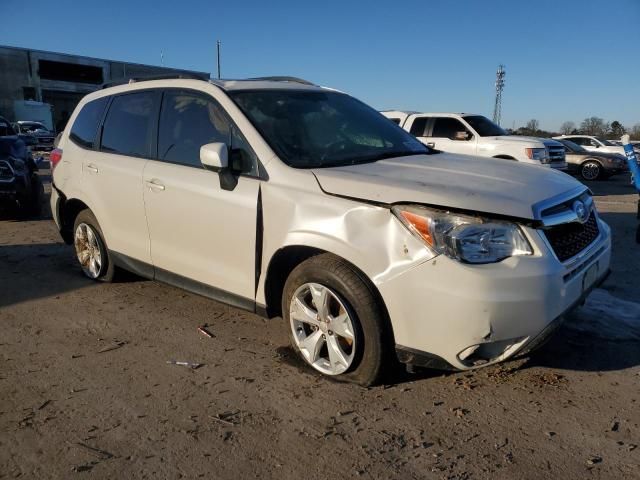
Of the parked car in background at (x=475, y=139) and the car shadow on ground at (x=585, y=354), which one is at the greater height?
the parked car in background at (x=475, y=139)

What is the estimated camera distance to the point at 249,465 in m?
2.42

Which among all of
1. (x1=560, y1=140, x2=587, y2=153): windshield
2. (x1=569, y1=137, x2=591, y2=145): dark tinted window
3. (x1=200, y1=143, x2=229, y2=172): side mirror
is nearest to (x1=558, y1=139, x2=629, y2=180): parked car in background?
(x1=560, y1=140, x2=587, y2=153): windshield

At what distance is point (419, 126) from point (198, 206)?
964 centimetres

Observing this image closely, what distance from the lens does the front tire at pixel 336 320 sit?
2.88m

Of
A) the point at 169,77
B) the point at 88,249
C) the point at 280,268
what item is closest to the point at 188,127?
the point at 169,77

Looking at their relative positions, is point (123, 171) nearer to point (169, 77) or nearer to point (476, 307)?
point (169, 77)

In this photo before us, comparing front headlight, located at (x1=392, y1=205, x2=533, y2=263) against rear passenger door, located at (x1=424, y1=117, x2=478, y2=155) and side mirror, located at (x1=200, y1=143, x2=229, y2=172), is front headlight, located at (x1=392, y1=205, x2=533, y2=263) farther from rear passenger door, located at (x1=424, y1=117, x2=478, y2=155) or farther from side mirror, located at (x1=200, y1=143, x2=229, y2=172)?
rear passenger door, located at (x1=424, y1=117, x2=478, y2=155)

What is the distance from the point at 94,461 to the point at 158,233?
197cm

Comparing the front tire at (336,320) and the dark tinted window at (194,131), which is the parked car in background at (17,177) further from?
the front tire at (336,320)

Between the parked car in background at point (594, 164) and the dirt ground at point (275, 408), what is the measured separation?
16498 mm

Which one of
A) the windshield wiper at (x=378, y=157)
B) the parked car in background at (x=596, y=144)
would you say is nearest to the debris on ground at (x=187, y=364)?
the windshield wiper at (x=378, y=157)

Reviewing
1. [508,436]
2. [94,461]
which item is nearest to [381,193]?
[508,436]

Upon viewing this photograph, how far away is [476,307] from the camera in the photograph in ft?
8.48

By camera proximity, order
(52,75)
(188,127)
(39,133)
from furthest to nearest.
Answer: (52,75) → (39,133) → (188,127)
